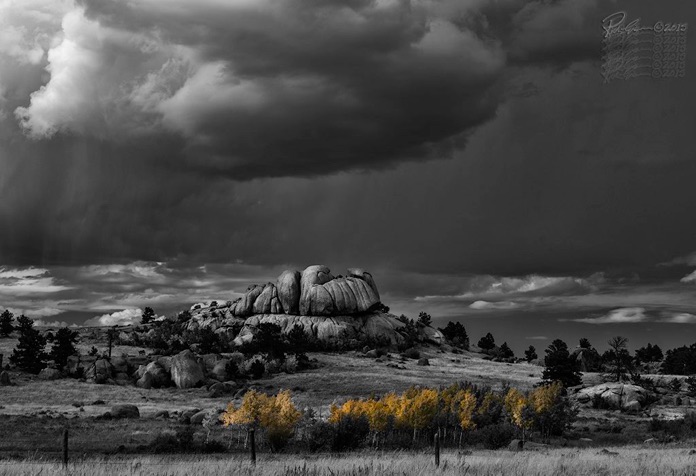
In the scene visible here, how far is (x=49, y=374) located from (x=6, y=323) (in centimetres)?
4669

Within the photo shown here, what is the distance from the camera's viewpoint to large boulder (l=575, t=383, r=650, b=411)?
7945 cm

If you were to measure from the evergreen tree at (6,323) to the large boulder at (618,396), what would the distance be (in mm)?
100891

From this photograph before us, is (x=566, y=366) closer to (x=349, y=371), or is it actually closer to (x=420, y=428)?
(x=349, y=371)

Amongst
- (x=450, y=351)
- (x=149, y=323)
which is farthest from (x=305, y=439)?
(x=149, y=323)

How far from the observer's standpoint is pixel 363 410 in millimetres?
51719

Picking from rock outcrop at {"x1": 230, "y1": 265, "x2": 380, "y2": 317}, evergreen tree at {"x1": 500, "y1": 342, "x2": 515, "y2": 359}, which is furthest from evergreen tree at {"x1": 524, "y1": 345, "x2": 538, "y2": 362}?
rock outcrop at {"x1": 230, "y1": 265, "x2": 380, "y2": 317}

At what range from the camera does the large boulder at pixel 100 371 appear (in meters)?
86.7

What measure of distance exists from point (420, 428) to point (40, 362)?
6016 centimetres

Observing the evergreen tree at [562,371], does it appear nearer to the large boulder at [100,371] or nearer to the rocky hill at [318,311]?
the rocky hill at [318,311]

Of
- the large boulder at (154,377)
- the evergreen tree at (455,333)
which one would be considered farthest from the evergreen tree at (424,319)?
the large boulder at (154,377)

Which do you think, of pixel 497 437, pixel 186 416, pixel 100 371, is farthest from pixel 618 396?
pixel 100 371

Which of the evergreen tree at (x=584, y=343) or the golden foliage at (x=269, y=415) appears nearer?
the golden foliage at (x=269, y=415)

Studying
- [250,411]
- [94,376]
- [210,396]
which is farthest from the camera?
[94,376]

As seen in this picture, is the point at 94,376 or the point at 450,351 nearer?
the point at 94,376
